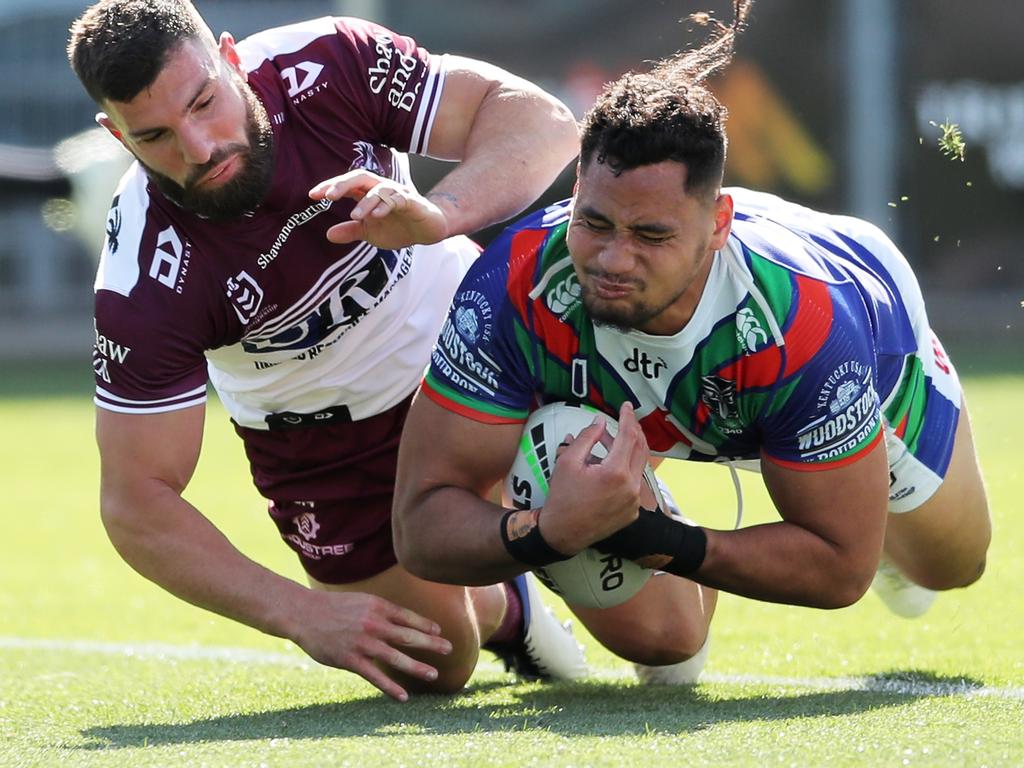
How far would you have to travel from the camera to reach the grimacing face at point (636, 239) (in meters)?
3.52

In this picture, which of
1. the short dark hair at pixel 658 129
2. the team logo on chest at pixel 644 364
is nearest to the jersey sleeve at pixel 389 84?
the short dark hair at pixel 658 129

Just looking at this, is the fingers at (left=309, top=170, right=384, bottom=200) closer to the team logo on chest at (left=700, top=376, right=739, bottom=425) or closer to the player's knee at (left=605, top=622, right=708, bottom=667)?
the team logo on chest at (left=700, top=376, right=739, bottom=425)

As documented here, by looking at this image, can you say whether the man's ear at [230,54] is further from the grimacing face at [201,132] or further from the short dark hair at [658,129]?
the short dark hair at [658,129]

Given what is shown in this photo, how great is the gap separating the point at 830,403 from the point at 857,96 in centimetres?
1364

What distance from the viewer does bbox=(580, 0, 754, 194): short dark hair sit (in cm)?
352

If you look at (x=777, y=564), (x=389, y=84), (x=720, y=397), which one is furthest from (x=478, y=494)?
(x=389, y=84)


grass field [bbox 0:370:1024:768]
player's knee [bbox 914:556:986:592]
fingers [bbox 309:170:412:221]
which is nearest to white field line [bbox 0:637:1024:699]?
grass field [bbox 0:370:1024:768]

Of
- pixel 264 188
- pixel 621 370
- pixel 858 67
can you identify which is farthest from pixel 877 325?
pixel 858 67

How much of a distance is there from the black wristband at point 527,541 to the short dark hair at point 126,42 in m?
1.40

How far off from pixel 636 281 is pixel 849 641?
1.95 m

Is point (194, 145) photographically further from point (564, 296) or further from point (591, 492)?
point (591, 492)

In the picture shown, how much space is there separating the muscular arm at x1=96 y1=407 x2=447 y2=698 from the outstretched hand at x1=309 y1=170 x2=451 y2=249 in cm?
79

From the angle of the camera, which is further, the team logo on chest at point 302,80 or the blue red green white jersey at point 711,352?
the team logo on chest at point 302,80

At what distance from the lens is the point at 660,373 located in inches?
150
